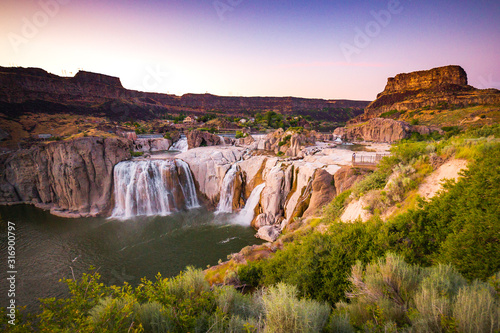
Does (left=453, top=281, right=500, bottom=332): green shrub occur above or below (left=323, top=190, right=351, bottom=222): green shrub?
above

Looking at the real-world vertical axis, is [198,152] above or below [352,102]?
below

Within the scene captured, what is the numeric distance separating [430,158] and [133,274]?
685 inches

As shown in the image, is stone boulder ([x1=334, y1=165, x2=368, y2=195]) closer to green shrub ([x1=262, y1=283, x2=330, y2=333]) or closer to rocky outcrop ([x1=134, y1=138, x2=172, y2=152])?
green shrub ([x1=262, y1=283, x2=330, y2=333])

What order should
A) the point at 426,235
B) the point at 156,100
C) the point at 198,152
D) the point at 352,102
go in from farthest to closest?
1. the point at 352,102
2. the point at 156,100
3. the point at 198,152
4. the point at 426,235

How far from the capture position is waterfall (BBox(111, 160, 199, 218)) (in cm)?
2308

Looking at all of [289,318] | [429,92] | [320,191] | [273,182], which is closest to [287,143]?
[273,182]

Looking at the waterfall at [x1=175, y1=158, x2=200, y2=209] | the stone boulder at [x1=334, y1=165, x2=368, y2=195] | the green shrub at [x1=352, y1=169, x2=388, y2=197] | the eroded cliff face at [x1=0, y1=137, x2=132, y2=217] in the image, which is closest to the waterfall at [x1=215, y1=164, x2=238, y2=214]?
the waterfall at [x1=175, y1=158, x2=200, y2=209]

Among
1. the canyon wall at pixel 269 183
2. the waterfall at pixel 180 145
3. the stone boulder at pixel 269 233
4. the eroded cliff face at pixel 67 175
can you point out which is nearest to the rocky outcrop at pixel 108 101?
the eroded cliff face at pixel 67 175

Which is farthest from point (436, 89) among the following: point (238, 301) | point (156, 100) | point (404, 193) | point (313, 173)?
point (156, 100)

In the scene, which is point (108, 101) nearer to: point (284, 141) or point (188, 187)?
point (188, 187)

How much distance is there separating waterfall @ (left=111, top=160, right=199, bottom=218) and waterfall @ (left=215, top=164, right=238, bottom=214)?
3.25 metres

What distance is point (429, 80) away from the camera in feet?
323

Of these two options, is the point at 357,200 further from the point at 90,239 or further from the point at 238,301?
the point at 90,239

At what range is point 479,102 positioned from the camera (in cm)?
6094
